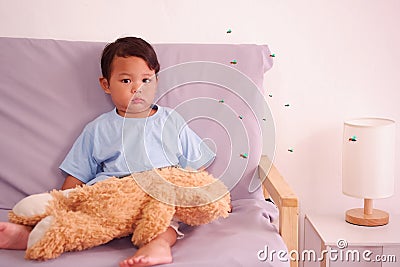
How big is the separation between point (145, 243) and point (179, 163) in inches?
16.2

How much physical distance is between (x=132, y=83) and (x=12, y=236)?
0.58 meters

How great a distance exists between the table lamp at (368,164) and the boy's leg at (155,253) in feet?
2.45

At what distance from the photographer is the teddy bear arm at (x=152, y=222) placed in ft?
4.72

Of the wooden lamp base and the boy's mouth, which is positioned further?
the wooden lamp base

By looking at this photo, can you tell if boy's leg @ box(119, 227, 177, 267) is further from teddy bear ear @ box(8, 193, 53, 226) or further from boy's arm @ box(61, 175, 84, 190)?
boy's arm @ box(61, 175, 84, 190)

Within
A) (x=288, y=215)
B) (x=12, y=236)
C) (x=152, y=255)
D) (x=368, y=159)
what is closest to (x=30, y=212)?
(x=12, y=236)

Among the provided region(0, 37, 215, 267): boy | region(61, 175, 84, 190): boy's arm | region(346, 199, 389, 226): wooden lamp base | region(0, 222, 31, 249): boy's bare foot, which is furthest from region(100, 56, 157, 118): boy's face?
region(346, 199, 389, 226): wooden lamp base

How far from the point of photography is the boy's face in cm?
178

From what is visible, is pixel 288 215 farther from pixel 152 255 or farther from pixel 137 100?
pixel 137 100

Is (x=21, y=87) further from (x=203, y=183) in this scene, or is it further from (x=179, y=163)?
(x=203, y=183)

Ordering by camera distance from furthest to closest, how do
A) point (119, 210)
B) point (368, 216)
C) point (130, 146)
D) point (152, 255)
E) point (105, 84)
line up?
point (368, 216), point (105, 84), point (130, 146), point (119, 210), point (152, 255)

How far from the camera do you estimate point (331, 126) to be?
2.16 metres

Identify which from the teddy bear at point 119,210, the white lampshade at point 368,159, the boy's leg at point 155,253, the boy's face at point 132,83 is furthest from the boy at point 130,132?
the white lampshade at point 368,159

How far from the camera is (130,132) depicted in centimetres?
178
